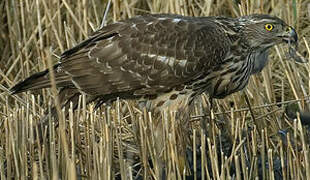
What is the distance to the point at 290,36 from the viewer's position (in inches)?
212

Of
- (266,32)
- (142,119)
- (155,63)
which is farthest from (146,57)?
(266,32)

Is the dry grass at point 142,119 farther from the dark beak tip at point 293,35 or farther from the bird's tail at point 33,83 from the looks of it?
the dark beak tip at point 293,35

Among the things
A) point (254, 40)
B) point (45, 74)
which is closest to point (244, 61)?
point (254, 40)

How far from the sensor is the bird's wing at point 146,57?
514cm

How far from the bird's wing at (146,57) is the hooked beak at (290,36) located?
453 millimetres

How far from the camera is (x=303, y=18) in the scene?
7324 mm

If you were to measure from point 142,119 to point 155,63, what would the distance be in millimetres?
725

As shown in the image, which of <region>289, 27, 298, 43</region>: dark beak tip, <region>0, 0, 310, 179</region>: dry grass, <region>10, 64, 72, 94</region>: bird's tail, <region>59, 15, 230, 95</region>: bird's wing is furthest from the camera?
<region>289, 27, 298, 43</region>: dark beak tip

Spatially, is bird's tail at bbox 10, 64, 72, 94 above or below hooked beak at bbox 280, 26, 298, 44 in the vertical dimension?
below

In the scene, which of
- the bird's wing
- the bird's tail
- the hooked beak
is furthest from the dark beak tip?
the bird's tail

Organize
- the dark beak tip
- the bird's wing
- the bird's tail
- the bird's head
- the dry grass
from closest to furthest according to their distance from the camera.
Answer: the dry grass → the bird's tail → the bird's wing → the dark beak tip → the bird's head

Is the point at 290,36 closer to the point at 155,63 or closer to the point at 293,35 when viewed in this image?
the point at 293,35

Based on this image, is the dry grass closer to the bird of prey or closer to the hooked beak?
the bird of prey

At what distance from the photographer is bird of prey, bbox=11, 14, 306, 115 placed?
515 centimetres
